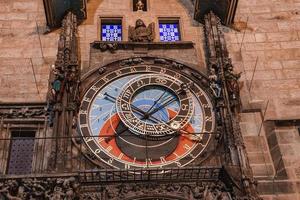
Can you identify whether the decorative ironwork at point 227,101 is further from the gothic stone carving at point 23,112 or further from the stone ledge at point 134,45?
the gothic stone carving at point 23,112

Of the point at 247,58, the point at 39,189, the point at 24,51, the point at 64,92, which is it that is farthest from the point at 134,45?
the point at 39,189

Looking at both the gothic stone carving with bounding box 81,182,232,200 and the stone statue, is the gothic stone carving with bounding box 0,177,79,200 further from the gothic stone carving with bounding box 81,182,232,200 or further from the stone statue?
the stone statue

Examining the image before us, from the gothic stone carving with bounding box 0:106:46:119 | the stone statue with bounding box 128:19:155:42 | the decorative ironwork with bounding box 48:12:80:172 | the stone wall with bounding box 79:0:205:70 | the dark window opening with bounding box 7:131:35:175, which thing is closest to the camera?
the decorative ironwork with bounding box 48:12:80:172

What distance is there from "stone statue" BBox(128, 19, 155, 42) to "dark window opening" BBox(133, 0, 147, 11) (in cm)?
77

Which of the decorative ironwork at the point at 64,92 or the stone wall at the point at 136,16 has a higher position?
A: the stone wall at the point at 136,16

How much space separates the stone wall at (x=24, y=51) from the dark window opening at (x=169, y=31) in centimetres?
268

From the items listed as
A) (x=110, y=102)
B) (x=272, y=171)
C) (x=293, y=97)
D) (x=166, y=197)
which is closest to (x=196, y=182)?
(x=166, y=197)

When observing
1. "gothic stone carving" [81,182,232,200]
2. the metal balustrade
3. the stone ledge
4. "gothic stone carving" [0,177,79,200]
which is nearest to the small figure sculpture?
the stone ledge

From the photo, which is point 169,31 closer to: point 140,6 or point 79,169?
point 140,6

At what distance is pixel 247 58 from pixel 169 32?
2093 mm

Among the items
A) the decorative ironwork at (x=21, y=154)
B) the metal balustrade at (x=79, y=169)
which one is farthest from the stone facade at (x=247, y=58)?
the metal balustrade at (x=79, y=169)

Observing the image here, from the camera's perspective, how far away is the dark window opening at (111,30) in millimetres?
13492

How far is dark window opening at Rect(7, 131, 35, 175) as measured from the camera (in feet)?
36.7

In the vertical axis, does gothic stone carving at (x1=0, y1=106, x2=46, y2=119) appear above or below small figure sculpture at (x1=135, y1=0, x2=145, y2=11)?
below
